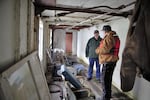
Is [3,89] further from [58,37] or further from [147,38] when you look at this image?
[58,37]

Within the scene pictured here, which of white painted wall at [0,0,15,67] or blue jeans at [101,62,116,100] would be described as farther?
blue jeans at [101,62,116,100]

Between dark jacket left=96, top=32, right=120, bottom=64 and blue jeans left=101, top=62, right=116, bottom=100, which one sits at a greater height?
dark jacket left=96, top=32, right=120, bottom=64

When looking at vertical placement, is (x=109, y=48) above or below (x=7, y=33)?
below

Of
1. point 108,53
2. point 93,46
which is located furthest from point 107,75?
point 93,46

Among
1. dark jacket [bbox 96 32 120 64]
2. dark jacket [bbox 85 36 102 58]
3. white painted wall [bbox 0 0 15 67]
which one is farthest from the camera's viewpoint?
dark jacket [bbox 85 36 102 58]

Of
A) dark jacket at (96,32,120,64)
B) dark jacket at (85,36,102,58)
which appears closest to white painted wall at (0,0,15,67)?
dark jacket at (96,32,120,64)

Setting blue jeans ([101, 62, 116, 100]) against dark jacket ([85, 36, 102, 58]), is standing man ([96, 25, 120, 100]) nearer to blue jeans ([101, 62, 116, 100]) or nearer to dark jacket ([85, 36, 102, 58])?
blue jeans ([101, 62, 116, 100])

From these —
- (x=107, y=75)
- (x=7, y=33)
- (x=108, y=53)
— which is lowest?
(x=107, y=75)

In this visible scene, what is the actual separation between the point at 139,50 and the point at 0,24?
922 mm

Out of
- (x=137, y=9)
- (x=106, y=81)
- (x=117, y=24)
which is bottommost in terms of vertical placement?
(x=106, y=81)

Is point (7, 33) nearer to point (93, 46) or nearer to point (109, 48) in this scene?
point (109, 48)

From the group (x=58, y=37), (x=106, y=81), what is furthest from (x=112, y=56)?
(x=58, y=37)

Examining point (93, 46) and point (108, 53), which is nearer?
point (108, 53)

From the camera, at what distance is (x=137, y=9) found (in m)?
1.01
